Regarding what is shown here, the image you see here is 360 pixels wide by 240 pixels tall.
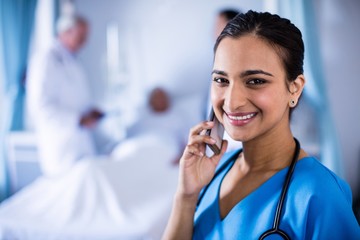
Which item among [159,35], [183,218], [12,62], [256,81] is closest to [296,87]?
[256,81]

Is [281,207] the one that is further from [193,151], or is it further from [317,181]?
[193,151]

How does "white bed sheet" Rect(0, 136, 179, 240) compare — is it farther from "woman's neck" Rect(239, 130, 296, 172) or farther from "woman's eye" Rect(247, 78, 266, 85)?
"woman's eye" Rect(247, 78, 266, 85)

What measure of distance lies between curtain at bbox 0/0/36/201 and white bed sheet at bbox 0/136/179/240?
631mm

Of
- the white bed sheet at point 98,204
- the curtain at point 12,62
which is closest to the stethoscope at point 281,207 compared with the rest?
the white bed sheet at point 98,204

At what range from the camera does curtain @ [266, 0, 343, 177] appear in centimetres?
60

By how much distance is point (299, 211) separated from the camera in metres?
0.42

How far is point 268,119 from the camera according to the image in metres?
0.45

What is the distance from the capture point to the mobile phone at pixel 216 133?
0.54 metres

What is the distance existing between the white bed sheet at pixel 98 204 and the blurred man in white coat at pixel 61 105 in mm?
232

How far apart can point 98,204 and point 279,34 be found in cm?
103

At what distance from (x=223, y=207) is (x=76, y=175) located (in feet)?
3.06

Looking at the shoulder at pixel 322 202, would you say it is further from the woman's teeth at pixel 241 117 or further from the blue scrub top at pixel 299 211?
the woman's teeth at pixel 241 117

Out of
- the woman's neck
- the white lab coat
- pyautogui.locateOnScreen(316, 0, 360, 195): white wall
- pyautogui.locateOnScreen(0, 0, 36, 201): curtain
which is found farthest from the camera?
pyautogui.locateOnScreen(0, 0, 36, 201): curtain

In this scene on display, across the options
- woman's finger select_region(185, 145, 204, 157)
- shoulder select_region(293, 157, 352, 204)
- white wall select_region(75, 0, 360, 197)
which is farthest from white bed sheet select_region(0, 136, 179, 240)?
shoulder select_region(293, 157, 352, 204)
